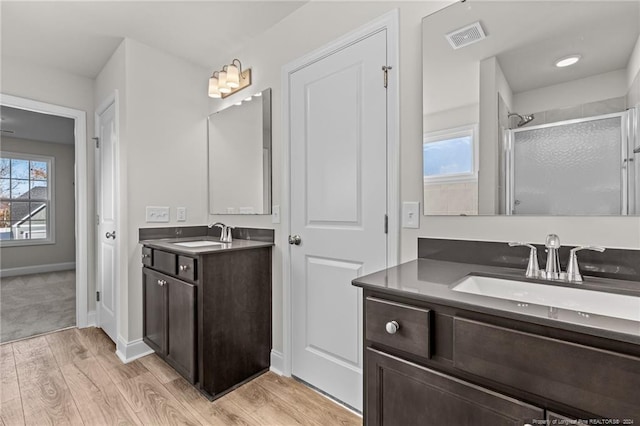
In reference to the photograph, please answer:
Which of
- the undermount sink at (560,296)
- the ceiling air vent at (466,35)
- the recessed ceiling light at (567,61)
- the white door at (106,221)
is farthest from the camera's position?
the white door at (106,221)

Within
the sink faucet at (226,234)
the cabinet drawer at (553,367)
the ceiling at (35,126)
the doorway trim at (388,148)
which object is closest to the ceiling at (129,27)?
the doorway trim at (388,148)

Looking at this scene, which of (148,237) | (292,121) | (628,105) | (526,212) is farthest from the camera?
(148,237)

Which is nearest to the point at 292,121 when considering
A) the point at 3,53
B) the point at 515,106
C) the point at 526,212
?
the point at 515,106

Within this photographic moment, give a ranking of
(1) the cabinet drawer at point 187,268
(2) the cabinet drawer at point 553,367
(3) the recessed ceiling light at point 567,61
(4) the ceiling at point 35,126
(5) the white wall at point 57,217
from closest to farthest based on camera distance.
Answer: (2) the cabinet drawer at point 553,367, (3) the recessed ceiling light at point 567,61, (1) the cabinet drawer at point 187,268, (4) the ceiling at point 35,126, (5) the white wall at point 57,217

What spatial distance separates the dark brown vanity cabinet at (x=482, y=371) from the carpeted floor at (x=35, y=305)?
3.44 m

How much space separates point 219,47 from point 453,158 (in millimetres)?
2127

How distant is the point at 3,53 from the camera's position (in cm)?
257

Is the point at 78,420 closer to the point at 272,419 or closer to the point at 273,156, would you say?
the point at 272,419

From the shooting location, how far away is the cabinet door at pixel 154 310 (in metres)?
2.14

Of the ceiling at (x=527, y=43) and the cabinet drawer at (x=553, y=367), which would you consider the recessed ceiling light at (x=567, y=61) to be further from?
the cabinet drawer at (x=553, y=367)

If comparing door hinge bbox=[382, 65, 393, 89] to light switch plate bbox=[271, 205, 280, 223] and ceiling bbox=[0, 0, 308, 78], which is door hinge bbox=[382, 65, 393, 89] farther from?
light switch plate bbox=[271, 205, 280, 223]

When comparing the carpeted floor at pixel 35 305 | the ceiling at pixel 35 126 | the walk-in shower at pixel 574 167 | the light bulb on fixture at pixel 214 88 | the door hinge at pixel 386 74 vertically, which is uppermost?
the ceiling at pixel 35 126

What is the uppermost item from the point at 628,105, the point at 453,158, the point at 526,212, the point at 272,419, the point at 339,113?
the point at 339,113

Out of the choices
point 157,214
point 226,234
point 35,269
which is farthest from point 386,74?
point 35,269
